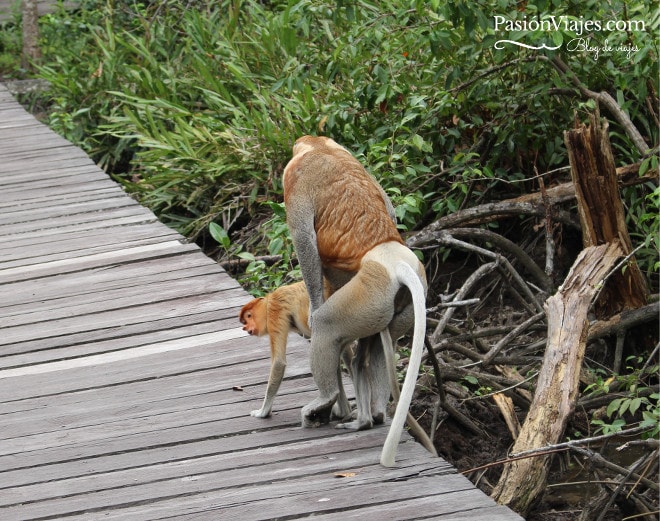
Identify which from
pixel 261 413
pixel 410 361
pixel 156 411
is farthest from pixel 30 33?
pixel 410 361

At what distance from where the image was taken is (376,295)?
128 inches

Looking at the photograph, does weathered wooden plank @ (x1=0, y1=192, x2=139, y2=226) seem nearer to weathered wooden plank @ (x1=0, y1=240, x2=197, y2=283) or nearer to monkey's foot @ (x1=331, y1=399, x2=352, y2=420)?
weathered wooden plank @ (x1=0, y1=240, x2=197, y2=283)

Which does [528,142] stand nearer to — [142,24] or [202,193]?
[202,193]

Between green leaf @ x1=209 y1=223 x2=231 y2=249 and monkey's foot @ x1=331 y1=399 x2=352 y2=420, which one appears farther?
green leaf @ x1=209 y1=223 x2=231 y2=249

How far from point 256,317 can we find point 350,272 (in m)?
0.42

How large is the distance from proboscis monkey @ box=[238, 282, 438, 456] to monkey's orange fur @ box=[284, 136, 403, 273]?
7.7 inches

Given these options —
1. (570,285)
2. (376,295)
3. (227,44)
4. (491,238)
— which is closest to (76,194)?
(227,44)

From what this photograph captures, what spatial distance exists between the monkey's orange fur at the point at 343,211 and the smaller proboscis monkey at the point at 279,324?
7.7 inches

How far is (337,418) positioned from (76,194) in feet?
12.9

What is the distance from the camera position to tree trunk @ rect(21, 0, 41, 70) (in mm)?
11109

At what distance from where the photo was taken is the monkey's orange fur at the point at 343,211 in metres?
3.41

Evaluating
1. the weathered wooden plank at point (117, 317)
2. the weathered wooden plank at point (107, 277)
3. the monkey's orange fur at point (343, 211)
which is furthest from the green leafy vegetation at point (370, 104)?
the monkey's orange fur at point (343, 211)

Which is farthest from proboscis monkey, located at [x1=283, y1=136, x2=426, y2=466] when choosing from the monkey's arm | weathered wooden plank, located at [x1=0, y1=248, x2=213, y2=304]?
weathered wooden plank, located at [x1=0, y1=248, x2=213, y2=304]

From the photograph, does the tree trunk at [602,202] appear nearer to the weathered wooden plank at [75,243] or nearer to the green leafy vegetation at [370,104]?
the green leafy vegetation at [370,104]
